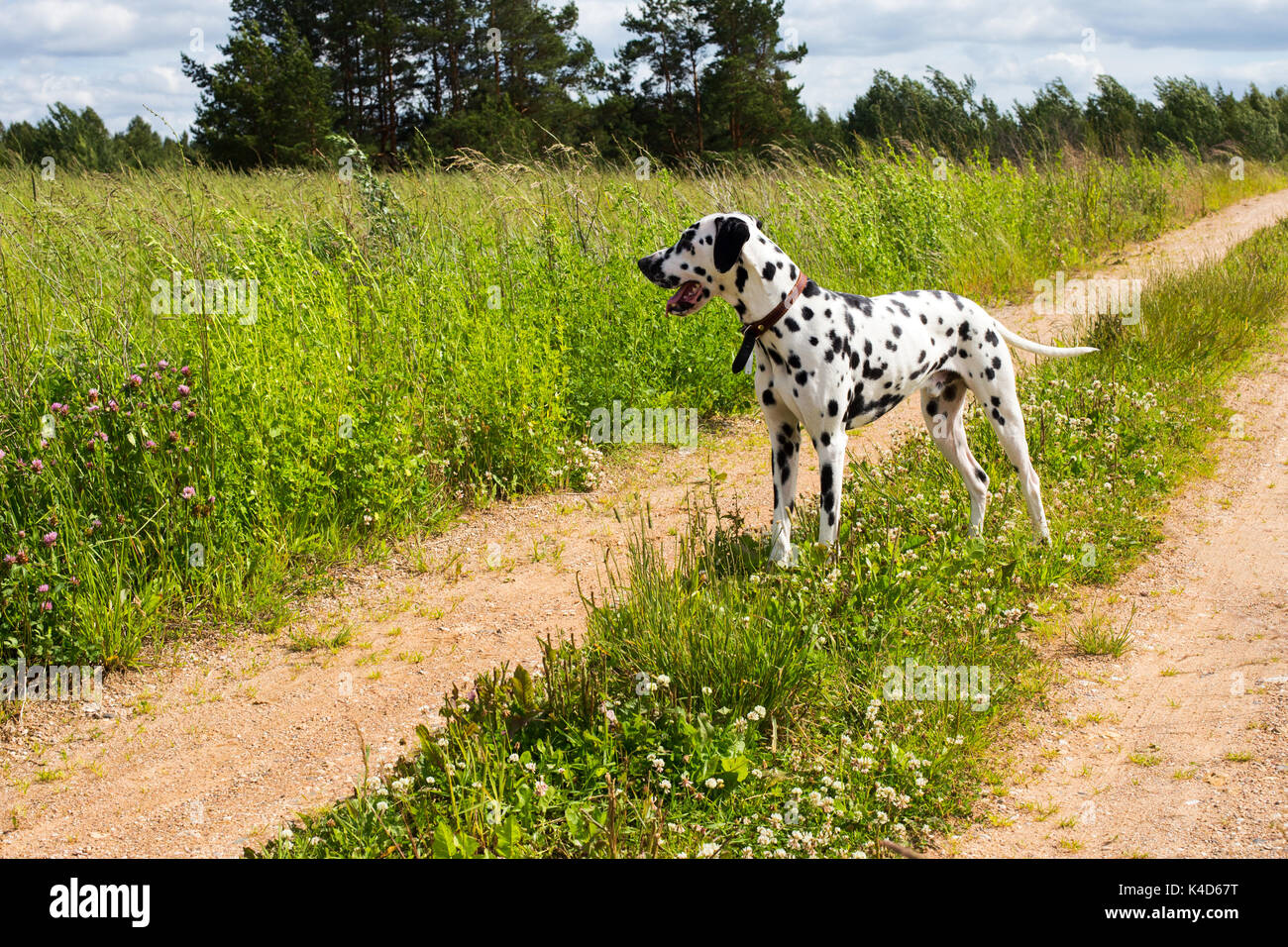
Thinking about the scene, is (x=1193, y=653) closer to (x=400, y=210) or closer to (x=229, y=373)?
(x=229, y=373)

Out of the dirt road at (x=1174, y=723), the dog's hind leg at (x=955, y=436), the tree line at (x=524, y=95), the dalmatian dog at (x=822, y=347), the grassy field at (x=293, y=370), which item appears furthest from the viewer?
the tree line at (x=524, y=95)

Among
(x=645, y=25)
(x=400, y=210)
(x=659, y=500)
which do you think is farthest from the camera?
(x=645, y=25)

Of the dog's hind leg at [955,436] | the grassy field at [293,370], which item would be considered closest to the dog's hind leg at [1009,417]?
the dog's hind leg at [955,436]

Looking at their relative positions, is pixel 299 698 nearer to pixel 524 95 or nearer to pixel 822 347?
pixel 822 347

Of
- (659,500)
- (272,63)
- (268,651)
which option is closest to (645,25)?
(272,63)

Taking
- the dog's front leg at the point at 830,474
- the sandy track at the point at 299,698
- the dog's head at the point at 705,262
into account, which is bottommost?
the sandy track at the point at 299,698

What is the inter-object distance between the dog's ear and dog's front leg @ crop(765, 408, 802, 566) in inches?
35.6

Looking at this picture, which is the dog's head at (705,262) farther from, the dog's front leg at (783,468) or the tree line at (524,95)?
the tree line at (524,95)

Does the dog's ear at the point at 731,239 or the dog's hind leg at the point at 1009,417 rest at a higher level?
the dog's ear at the point at 731,239

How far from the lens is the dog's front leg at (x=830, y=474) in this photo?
208 inches

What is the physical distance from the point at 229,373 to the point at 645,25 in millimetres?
30421

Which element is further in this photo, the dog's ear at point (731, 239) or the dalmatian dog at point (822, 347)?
the dalmatian dog at point (822, 347)

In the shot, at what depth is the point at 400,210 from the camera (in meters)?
9.44

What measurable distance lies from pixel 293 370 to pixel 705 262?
10.2ft
